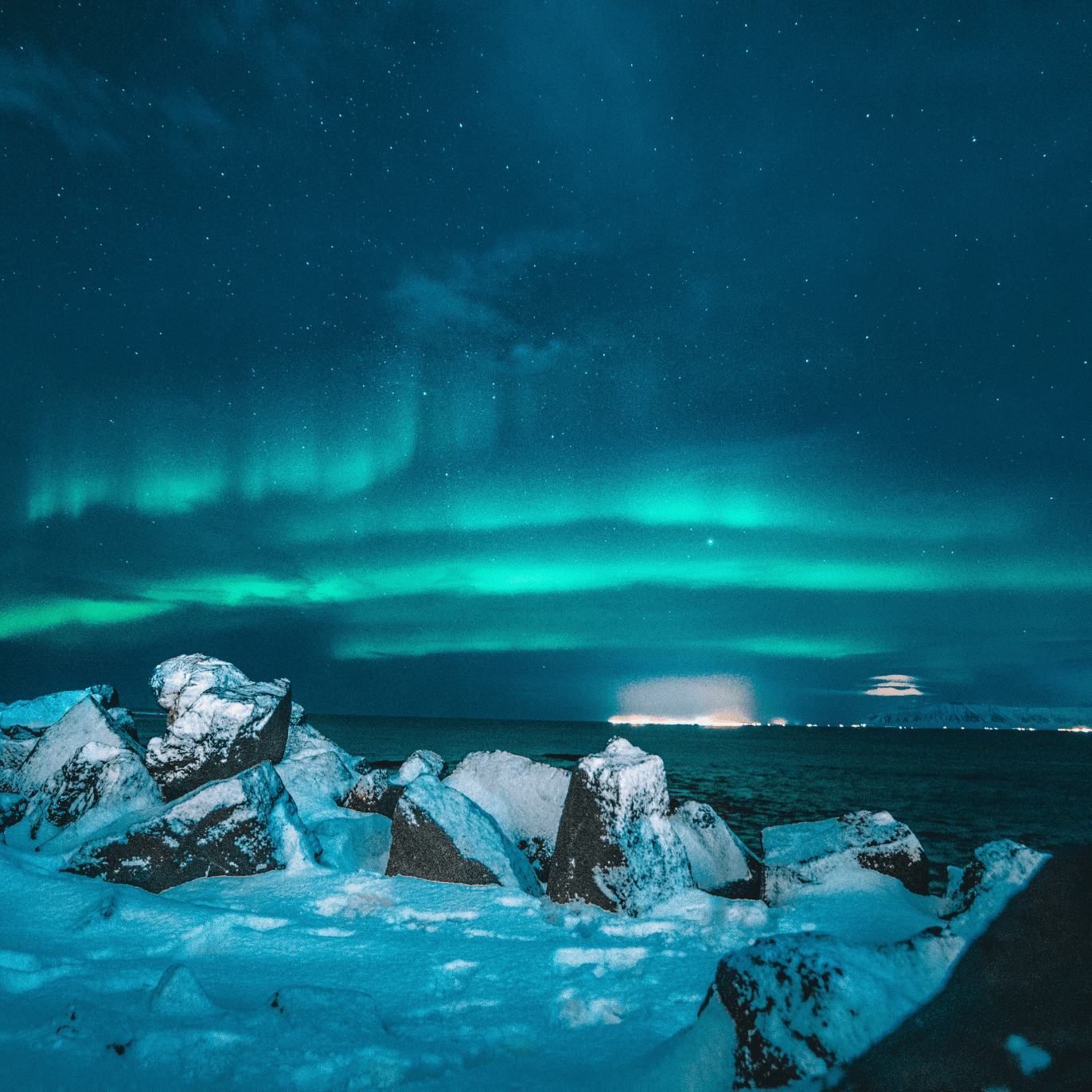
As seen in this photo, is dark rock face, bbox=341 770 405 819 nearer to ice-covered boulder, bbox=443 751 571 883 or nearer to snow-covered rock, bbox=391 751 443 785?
snow-covered rock, bbox=391 751 443 785

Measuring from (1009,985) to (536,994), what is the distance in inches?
81.0

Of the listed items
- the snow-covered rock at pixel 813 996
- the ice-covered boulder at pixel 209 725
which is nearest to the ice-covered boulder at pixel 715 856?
the snow-covered rock at pixel 813 996

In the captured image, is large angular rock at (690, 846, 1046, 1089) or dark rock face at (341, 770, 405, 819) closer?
large angular rock at (690, 846, 1046, 1089)

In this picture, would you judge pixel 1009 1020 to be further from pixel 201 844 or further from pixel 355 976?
pixel 201 844

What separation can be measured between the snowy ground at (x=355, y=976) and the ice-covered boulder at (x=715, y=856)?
1.12m

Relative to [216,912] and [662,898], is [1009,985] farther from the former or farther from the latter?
[216,912]

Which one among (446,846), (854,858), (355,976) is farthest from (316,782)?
(854,858)

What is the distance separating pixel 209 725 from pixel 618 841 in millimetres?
5159

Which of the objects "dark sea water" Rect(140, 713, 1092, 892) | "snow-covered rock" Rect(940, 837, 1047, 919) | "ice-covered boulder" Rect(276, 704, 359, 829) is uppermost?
"snow-covered rock" Rect(940, 837, 1047, 919)

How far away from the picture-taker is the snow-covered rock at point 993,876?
→ 279 centimetres

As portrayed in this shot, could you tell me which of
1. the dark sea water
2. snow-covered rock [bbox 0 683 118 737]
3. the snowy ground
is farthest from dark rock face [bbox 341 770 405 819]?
snow-covered rock [bbox 0 683 118 737]

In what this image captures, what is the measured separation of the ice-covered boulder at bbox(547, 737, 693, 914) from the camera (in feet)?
15.3

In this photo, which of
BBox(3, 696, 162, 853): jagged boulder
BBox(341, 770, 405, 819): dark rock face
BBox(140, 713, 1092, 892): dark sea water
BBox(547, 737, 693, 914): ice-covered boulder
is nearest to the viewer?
BBox(547, 737, 693, 914): ice-covered boulder

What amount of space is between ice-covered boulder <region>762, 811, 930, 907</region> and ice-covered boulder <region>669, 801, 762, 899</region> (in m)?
0.39
